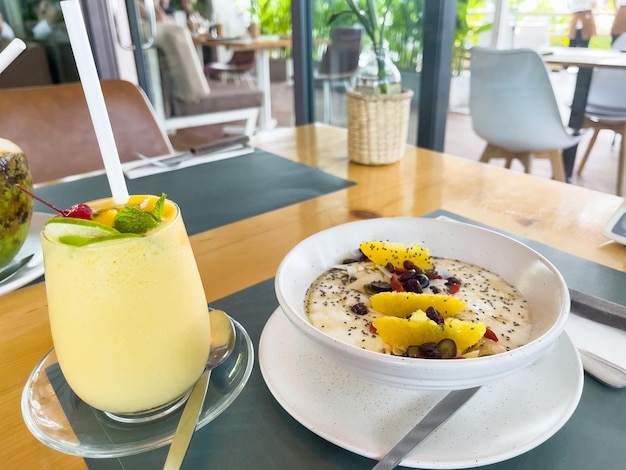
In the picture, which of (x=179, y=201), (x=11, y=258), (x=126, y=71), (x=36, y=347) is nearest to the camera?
(x=36, y=347)

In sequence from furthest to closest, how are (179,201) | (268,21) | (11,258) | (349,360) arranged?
(268,21) → (179,201) → (11,258) → (349,360)

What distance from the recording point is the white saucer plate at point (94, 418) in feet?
1.26

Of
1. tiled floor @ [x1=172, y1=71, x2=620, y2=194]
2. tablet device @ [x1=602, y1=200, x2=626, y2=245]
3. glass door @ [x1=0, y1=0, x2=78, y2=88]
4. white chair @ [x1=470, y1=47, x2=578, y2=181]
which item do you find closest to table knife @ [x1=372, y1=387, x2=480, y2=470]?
tablet device @ [x1=602, y1=200, x2=626, y2=245]

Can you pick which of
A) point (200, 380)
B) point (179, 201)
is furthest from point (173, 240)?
point (179, 201)

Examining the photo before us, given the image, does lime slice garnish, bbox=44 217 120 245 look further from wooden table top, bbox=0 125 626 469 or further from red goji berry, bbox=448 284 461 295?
red goji berry, bbox=448 284 461 295

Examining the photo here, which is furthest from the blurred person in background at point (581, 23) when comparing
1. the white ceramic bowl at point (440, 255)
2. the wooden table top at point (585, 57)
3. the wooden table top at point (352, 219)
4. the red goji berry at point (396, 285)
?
the red goji berry at point (396, 285)

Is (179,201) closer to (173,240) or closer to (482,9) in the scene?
(173,240)

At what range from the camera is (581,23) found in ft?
7.98

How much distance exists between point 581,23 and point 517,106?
56 centimetres

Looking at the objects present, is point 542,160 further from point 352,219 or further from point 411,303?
point 411,303

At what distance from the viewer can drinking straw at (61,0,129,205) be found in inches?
14.5

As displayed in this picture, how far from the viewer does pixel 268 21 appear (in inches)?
235

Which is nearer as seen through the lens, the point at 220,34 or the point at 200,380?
the point at 200,380

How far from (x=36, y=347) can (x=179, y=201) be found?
0.44 metres
